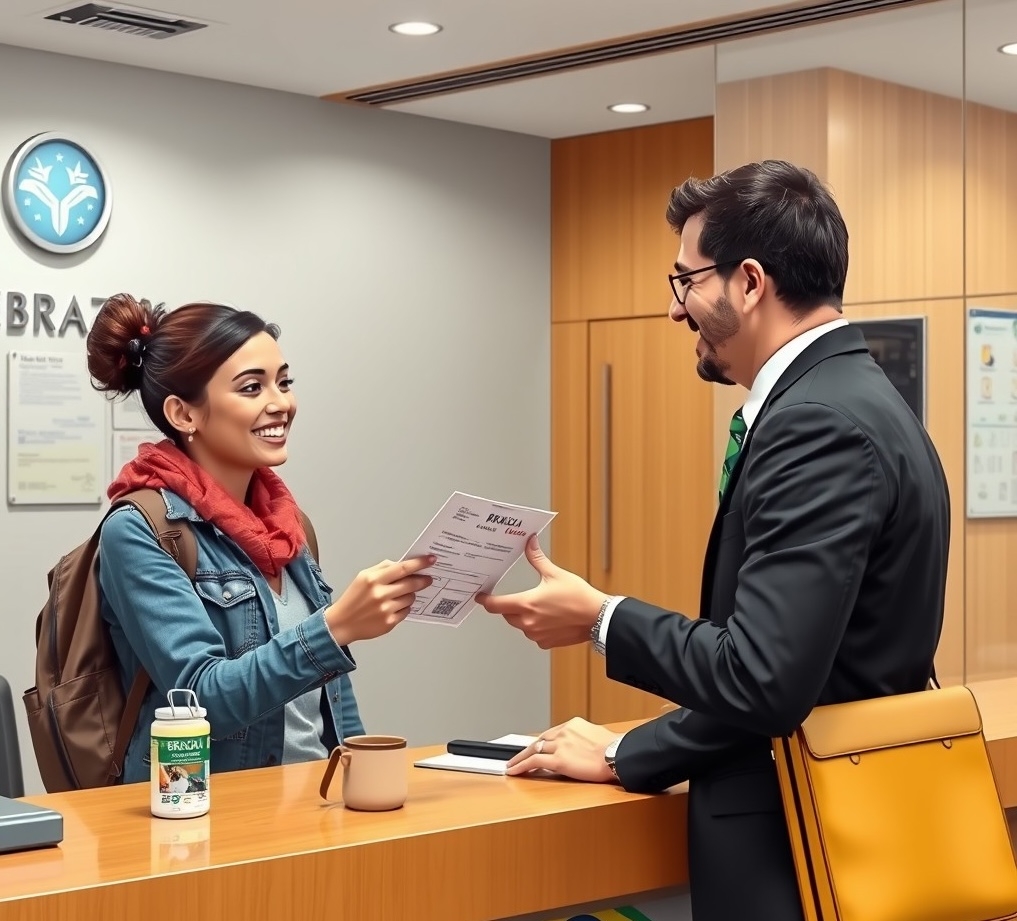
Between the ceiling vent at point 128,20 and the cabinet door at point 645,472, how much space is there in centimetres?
238

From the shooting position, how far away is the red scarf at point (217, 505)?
271cm

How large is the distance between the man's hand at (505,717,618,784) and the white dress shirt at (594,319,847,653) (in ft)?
0.80

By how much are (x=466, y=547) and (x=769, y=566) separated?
500 millimetres

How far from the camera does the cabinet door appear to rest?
6.36 m

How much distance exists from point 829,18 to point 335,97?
2.03 metres

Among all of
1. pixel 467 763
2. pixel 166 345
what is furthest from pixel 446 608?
pixel 166 345

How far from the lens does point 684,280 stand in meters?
2.12

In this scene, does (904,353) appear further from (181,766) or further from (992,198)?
(181,766)

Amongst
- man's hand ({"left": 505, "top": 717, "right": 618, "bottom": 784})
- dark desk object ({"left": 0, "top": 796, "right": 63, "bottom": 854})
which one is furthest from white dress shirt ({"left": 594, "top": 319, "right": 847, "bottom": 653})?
dark desk object ({"left": 0, "top": 796, "right": 63, "bottom": 854})

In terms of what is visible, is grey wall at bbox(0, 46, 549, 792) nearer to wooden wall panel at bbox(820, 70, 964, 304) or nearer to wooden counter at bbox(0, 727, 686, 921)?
wooden wall panel at bbox(820, 70, 964, 304)

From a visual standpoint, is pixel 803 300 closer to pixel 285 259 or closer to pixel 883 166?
pixel 883 166

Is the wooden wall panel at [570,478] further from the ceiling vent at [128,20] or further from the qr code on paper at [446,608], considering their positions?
the qr code on paper at [446,608]

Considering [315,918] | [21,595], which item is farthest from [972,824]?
[21,595]

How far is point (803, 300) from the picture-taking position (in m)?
→ 2.05
